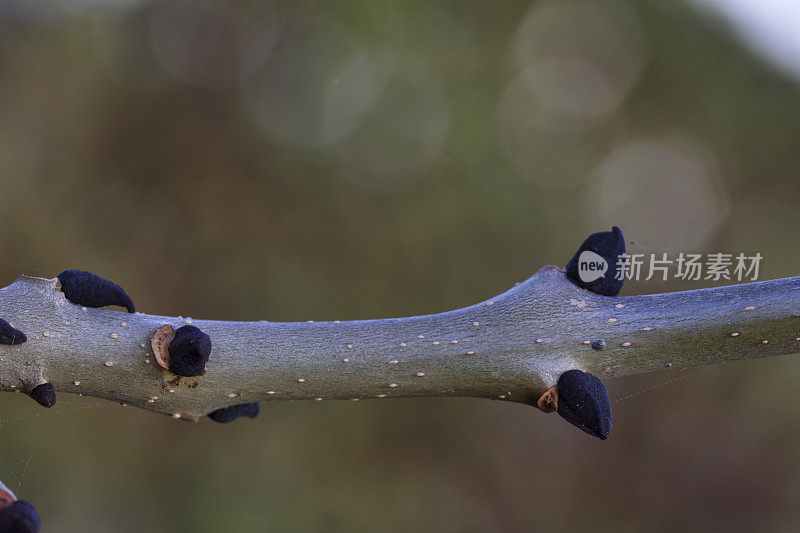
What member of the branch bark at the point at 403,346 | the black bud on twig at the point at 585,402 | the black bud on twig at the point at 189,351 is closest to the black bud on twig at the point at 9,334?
the branch bark at the point at 403,346

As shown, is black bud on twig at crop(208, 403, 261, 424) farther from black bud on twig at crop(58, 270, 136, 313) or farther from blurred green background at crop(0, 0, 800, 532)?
blurred green background at crop(0, 0, 800, 532)

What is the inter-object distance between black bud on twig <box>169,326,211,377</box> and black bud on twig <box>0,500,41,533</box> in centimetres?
13

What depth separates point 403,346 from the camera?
482mm

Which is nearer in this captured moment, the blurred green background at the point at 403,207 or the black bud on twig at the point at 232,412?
the black bud on twig at the point at 232,412

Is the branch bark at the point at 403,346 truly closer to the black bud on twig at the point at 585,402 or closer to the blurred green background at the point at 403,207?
the black bud on twig at the point at 585,402

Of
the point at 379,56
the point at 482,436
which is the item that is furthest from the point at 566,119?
the point at 482,436

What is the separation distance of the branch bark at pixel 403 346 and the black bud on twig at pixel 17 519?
108 millimetres

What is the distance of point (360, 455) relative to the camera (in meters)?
1.91

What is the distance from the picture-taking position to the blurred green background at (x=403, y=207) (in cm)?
180

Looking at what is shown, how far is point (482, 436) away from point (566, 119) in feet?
3.41

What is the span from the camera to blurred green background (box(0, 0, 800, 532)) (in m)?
1.80

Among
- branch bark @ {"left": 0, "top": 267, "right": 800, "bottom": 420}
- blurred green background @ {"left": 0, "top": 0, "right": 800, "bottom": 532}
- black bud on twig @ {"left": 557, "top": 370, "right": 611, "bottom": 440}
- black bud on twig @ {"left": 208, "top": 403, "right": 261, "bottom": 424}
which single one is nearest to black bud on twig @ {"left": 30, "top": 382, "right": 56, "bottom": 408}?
branch bark @ {"left": 0, "top": 267, "right": 800, "bottom": 420}

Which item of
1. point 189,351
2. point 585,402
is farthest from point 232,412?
point 585,402

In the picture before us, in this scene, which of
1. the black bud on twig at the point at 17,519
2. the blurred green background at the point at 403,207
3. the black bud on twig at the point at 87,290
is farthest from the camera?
the blurred green background at the point at 403,207
